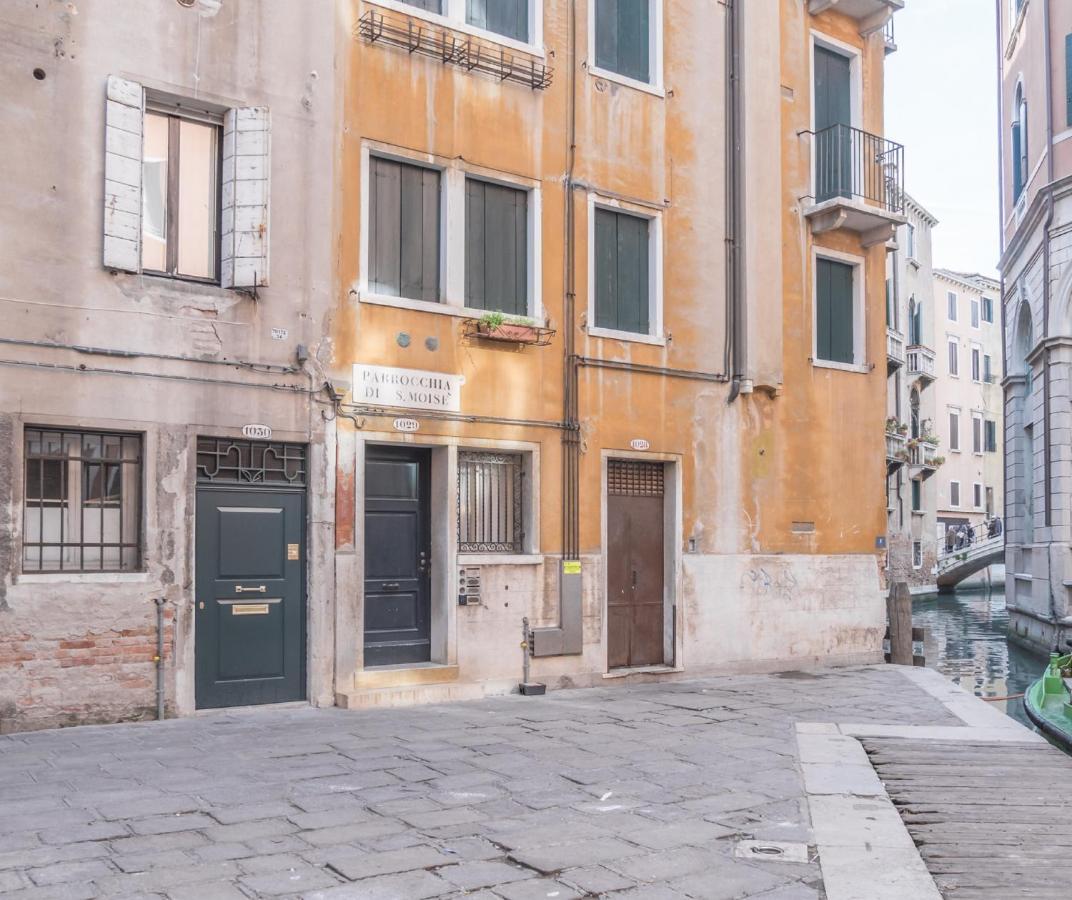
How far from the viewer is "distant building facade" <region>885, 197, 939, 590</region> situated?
43.9 metres

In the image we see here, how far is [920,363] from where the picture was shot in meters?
46.1

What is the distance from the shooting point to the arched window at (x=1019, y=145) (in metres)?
26.9

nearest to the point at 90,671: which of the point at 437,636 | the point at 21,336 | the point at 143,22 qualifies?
the point at 21,336

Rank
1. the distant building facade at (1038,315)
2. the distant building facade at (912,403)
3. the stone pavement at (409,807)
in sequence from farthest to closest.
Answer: the distant building facade at (912,403) → the distant building facade at (1038,315) → the stone pavement at (409,807)

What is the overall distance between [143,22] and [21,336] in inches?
112

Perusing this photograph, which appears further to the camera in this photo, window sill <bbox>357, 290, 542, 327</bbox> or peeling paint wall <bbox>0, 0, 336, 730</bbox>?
window sill <bbox>357, 290, 542, 327</bbox>

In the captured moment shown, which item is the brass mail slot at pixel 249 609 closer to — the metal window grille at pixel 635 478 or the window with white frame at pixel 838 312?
the metal window grille at pixel 635 478

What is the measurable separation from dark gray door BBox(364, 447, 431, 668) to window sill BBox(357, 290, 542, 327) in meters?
1.38

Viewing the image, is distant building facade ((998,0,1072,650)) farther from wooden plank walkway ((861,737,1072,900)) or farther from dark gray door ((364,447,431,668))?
dark gray door ((364,447,431,668))

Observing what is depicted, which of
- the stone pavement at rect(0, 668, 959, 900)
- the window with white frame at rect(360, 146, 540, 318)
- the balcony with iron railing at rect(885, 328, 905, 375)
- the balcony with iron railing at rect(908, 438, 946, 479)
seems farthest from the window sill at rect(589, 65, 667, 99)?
the balcony with iron railing at rect(908, 438, 946, 479)

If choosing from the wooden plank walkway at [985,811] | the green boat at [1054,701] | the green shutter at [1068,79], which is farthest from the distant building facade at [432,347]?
the green shutter at [1068,79]

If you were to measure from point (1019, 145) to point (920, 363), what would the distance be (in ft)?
63.5

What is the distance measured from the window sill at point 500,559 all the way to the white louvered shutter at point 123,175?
4.12 meters

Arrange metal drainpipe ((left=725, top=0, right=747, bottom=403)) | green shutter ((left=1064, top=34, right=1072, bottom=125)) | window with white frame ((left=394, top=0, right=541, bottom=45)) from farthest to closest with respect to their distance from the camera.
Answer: green shutter ((left=1064, top=34, right=1072, bottom=125)), metal drainpipe ((left=725, top=0, right=747, bottom=403)), window with white frame ((left=394, top=0, right=541, bottom=45))
